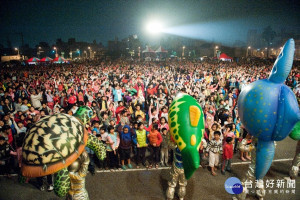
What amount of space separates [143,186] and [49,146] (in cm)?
297

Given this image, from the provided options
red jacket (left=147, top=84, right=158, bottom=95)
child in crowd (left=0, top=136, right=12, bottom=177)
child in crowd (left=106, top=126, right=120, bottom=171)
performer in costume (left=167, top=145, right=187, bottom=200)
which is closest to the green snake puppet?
performer in costume (left=167, top=145, right=187, bottom=200)

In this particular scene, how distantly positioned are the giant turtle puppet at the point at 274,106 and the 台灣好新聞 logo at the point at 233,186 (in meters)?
1.49

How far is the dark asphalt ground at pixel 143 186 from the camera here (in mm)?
4086

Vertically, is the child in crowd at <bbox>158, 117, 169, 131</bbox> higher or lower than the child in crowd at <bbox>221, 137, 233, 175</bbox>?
higher

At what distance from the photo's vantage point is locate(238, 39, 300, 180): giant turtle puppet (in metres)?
2.78

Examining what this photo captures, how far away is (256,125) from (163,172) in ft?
9.41

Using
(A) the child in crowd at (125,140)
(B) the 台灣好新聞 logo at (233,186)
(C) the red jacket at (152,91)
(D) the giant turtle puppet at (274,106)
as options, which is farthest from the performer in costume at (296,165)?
(C) the red jacket at (152,91)

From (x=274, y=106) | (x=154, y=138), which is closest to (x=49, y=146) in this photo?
(x=154, y=138)

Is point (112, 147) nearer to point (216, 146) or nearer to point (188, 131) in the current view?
point (216, 146)

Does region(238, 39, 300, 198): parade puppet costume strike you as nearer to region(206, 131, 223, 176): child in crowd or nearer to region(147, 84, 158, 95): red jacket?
region(206, 131, 223, 176): child in crowd

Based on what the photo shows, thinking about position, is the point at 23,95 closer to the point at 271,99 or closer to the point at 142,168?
the point at 142,168

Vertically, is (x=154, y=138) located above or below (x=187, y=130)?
below

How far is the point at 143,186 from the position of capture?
4.41 meters

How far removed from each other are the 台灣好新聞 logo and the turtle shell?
11.6 feet
